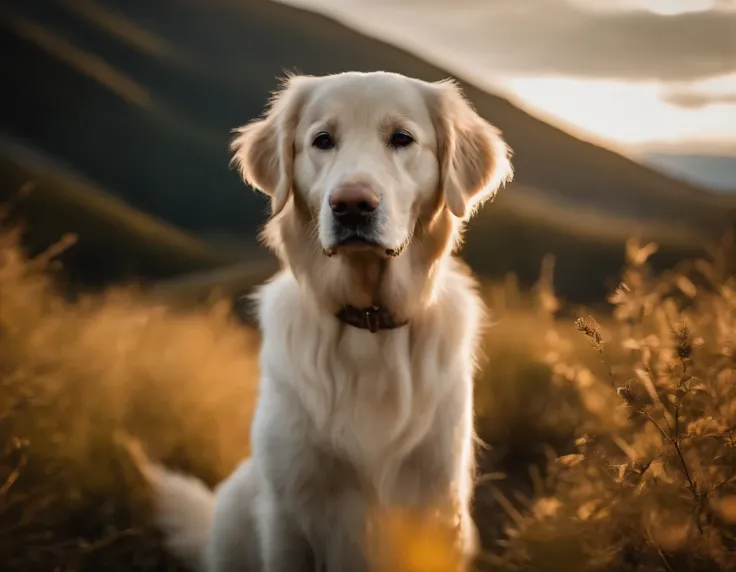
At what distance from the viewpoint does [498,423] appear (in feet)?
14.1

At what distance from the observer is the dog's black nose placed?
6.99 feet

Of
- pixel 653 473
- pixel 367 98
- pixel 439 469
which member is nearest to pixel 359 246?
pixel 367 98

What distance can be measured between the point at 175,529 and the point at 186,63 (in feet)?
18.1

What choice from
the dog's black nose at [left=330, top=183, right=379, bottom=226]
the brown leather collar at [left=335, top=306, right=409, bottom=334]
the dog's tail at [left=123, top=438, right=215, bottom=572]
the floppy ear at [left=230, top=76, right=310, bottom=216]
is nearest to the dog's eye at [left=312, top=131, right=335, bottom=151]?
the floppy ear at [left=230, top=76, right=310, bottom=216]

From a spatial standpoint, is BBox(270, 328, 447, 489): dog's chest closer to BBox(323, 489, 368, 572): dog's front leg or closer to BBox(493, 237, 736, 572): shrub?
BBox(323, 489, 368, 572): dog's front leg

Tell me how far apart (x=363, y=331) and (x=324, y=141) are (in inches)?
25.8

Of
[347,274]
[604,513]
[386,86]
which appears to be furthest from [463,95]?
[604,513]

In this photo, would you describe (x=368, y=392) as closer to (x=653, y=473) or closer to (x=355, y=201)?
(x=355, y=201)

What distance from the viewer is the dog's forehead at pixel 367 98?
7.89ft

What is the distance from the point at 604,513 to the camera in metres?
2.67

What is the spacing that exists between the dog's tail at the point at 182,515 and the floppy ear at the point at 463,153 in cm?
174

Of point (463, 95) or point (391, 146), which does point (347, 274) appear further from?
point (463, 95)

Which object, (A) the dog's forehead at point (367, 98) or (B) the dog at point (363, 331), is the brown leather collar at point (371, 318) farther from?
(A) the dog's forehead at point (367, 98)

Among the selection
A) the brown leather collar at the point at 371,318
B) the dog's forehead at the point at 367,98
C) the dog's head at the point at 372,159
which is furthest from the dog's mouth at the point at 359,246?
the dog's forehead at the point at 367,98
